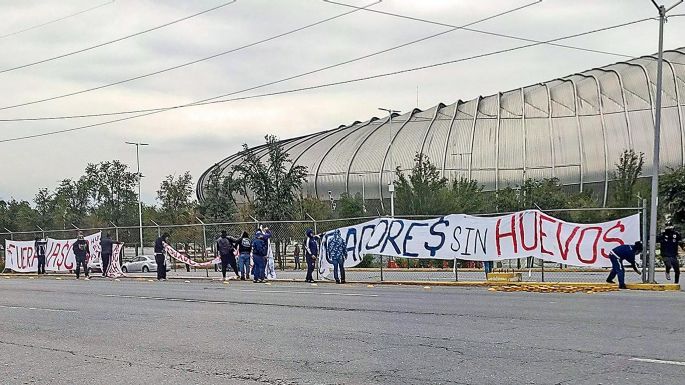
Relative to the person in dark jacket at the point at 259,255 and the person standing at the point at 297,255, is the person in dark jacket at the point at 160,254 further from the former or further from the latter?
the person standing at the point at 297,255

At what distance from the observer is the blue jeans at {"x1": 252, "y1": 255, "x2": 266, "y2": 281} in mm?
26047

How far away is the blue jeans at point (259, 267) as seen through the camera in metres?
26.0

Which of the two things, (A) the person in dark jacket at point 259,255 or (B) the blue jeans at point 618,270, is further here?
(A) the person in dark jacket at point 259,255

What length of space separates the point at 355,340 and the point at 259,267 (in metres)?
15.4

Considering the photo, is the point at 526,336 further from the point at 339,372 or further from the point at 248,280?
the point at 248,280

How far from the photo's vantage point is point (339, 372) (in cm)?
859

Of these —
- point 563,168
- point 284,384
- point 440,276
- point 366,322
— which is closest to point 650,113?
point 563,168

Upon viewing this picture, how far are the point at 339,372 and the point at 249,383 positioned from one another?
0.99 meters

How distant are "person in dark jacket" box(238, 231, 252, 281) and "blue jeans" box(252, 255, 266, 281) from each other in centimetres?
73

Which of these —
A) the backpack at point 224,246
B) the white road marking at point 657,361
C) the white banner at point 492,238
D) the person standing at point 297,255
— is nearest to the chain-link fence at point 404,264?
the person standing at point 297,255

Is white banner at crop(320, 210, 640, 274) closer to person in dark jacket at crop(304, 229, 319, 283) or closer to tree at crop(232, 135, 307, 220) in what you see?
person in dark jacket at crop(304, 229, 319, 283)

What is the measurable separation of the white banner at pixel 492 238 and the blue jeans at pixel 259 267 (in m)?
1.88

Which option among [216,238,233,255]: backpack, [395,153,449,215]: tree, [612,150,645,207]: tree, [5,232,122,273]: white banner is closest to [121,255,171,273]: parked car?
[5,232,122,273]: white banner

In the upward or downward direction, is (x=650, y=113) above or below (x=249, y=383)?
above
